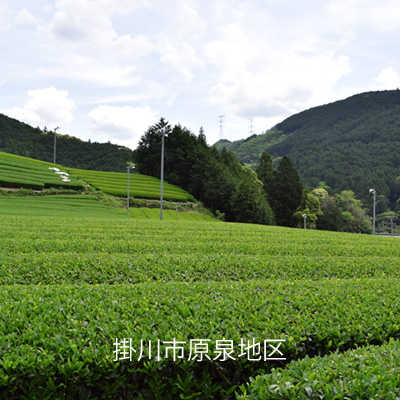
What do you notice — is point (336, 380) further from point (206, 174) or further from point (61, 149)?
point (61, 149)

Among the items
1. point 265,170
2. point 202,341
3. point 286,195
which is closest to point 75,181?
point 286,195

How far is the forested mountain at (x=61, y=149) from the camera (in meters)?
68.4

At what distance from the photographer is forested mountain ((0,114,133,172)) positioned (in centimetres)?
6838

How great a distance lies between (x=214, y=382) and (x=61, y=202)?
96.1ft

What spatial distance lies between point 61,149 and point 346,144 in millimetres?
93490

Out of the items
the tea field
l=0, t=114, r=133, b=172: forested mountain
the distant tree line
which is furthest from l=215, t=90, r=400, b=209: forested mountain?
the tea field

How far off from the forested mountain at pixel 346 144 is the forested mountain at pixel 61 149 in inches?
1037

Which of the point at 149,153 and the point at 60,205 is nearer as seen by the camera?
the point at 60,205

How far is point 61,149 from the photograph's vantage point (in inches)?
2913

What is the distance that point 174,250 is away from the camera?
9641mm

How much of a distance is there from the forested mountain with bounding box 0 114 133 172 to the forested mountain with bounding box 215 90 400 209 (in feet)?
86.4

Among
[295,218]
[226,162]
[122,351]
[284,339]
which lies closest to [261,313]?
[284,339]

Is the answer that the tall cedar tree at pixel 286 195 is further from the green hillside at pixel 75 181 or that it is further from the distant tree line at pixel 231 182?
the green hillside at pixel 75 181

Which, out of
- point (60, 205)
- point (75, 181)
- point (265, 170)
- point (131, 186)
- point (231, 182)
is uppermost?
point (265, 170)
